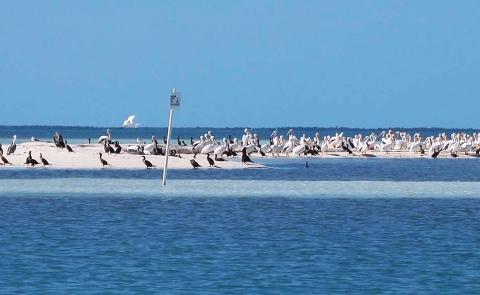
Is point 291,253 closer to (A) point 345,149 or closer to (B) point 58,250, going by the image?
(B) point 58,250

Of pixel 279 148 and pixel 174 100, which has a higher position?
pixel 174 100

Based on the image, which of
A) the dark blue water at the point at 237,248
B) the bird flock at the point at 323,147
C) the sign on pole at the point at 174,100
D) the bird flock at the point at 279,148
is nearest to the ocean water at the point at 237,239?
the dark blue water at the point at 237,248

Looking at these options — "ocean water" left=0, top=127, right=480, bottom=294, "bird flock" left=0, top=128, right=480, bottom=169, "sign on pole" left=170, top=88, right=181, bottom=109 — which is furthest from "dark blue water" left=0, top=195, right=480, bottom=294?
"bird flock" left=0, top=128, right=480, bottom=169

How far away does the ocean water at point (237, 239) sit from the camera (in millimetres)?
9859

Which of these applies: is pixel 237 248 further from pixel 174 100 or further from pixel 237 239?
pixel 174 100

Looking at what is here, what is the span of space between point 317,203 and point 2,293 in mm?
10341

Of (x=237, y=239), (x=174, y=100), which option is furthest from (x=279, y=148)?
(x=237, y=239)

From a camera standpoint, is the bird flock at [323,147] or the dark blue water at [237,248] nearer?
the dark blue water at [237,248]

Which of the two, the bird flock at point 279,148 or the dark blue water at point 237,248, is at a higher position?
the bird flock at point 279,148

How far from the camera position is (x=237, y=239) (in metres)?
13.1

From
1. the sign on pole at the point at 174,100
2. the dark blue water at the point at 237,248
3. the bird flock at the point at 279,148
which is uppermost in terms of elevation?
the sign on pole at the point at 174,100

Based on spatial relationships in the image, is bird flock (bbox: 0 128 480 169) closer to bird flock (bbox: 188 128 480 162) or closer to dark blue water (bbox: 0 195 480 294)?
bird flock (bbox: 188 128 480 162)

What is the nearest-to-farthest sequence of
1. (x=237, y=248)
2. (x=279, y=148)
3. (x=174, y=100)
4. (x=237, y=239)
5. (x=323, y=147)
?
(x=237, y=248) → (x=237, y=239) → (x=174, y=100) → (x=279, y=148) → (x=323, y=147)

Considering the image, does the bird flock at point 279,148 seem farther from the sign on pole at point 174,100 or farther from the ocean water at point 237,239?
the ocean water at point 237,239
